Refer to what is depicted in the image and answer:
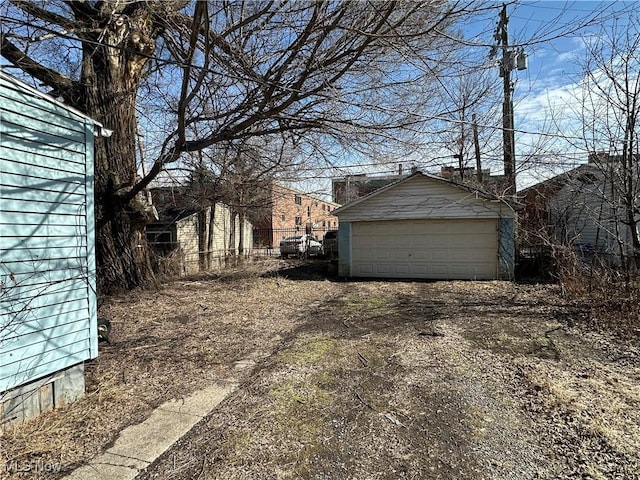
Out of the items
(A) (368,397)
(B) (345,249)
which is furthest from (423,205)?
(A) (368,397)

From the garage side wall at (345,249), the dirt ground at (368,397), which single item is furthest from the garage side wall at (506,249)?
the garage side wall at (345,249)

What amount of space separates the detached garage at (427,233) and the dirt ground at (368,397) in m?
4.57

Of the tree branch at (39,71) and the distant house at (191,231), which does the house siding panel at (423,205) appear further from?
the tree branch at (39,71)

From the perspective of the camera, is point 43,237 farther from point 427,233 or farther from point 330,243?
point 330,243

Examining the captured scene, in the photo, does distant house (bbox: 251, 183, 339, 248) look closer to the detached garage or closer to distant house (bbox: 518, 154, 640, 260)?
the detached garage

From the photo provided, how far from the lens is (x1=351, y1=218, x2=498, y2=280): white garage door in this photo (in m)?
11.7

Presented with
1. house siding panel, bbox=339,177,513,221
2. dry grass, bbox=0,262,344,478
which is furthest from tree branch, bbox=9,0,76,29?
house siding panel, bbox=339,177,513,221

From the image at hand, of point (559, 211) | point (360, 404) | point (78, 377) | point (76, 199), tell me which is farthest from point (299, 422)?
point (559, 211)

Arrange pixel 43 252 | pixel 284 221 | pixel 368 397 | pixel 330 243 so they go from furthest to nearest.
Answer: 1. pixel 284 221
2. pixel 330 243
3. pixel 368 397
4. pixel 43 252

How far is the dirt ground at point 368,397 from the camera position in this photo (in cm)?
258

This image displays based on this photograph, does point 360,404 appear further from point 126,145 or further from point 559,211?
point 559,211

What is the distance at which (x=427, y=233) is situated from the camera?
40.4 feet

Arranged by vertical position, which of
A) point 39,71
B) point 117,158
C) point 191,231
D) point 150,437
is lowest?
point 150,437

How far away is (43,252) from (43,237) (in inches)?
5.3
